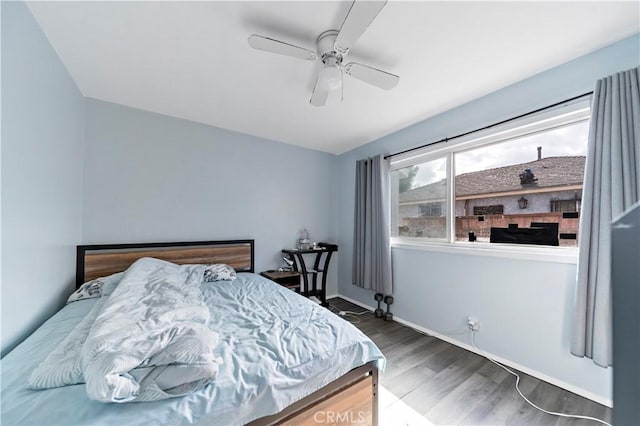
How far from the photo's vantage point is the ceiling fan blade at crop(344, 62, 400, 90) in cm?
155

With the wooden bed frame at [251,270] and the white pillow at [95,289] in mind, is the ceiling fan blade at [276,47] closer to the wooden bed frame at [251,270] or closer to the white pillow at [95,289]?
the wooden bed frame at [251,270]

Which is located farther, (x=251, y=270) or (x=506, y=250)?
(x=251, y=270)

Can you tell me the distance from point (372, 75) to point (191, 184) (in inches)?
90.4

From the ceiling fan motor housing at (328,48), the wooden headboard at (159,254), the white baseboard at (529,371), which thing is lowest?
the white baseboard at (529,371)

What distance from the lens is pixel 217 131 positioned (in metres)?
2.94

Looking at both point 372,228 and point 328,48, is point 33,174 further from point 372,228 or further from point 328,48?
point 372,228

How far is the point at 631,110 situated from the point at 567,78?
49 centimetres

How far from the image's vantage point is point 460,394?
5.55 feet

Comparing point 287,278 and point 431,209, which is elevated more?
point 431,209

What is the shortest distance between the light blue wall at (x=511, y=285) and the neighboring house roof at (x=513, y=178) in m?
0.47

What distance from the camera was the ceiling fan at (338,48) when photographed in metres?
1.13

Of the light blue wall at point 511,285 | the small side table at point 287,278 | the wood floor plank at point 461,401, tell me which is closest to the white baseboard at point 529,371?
the light blue wall at point 511,285

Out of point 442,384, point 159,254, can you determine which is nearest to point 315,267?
point 159,254

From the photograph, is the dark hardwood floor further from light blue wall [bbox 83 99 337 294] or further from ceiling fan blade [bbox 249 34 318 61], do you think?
ceiling fan blade [bbox 249 34 318 61]
